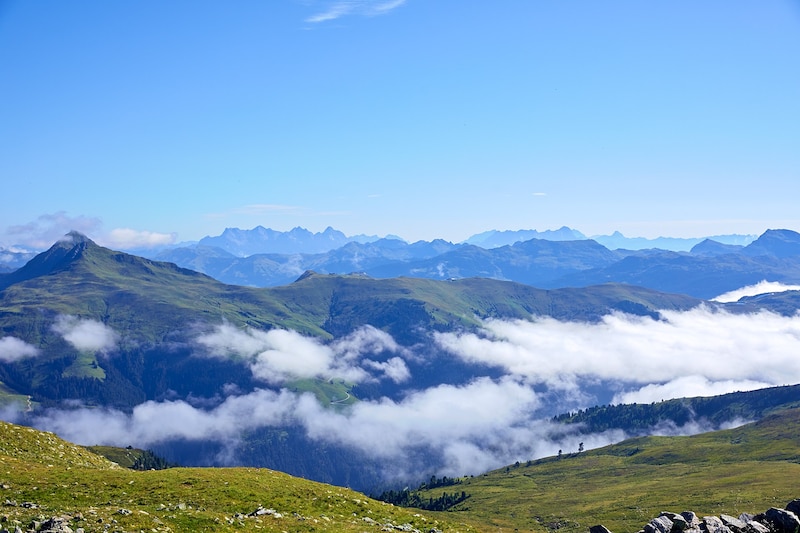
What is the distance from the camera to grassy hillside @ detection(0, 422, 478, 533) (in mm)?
36812

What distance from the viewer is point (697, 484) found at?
19725 centimetres

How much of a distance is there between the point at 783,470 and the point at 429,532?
694 ft

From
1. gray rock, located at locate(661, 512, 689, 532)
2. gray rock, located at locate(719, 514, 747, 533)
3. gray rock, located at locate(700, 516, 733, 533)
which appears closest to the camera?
gray rock, located at locate(700, 516, 733, 533)

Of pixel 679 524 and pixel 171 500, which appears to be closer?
pixel 679 524

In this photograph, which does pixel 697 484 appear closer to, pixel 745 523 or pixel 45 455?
pixel 745 523

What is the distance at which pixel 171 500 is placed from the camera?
149 ft

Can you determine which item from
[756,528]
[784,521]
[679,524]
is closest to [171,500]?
[679,524]

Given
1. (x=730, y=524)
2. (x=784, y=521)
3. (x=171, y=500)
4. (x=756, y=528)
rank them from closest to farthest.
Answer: (x=756, y=528), (x=784, y=521), (x=730, y=524), (x=171, y=500)

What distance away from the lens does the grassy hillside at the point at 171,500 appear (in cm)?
3681

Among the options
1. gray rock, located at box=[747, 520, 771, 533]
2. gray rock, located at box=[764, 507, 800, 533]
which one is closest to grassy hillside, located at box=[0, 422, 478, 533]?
gray rock, located at box=[747, 520, 771, 533]

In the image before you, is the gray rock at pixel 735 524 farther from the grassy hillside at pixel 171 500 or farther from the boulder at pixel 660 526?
the grassy hillside at pixel 171 500

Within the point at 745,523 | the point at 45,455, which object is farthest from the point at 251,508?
the point at 745,523

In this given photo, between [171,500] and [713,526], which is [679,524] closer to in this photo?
[713,526]

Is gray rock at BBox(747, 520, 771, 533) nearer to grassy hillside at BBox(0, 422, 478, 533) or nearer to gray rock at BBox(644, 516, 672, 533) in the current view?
gray rock at BBox(644, 516, 672, 533)
